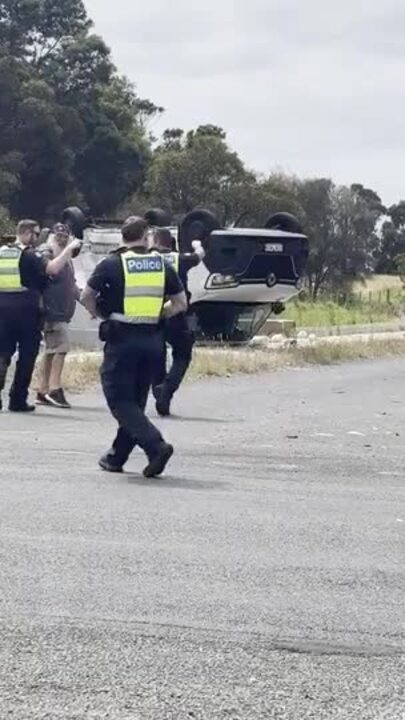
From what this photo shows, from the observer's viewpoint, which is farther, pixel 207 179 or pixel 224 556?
pixel 207 179

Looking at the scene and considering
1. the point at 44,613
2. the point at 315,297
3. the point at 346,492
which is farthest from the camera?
the point at 315,297

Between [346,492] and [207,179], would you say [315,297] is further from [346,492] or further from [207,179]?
[346,492]

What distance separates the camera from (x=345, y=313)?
1661 inches

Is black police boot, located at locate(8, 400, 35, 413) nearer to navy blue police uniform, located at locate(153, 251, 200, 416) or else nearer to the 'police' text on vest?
navy blue police uniform, located at locate(153, 251, 200, 416)

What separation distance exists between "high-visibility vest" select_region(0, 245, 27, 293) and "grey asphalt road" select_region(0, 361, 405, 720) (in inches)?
96.8

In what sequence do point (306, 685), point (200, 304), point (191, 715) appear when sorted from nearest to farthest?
point (191, 715) < point (306, 685) < point (200, 304)

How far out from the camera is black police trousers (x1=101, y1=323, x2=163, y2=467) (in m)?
9.79

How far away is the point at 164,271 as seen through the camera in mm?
10000

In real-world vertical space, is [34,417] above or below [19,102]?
below

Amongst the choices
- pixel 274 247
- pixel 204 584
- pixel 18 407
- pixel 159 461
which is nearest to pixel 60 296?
pixel 18 407

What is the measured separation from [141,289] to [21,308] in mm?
4598

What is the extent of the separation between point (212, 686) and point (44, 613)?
1.15m

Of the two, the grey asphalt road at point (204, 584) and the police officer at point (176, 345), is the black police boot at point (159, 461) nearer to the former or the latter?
the grey asphalt road at point (204, 584)

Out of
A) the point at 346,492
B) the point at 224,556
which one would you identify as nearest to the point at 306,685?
the point at 224,556
